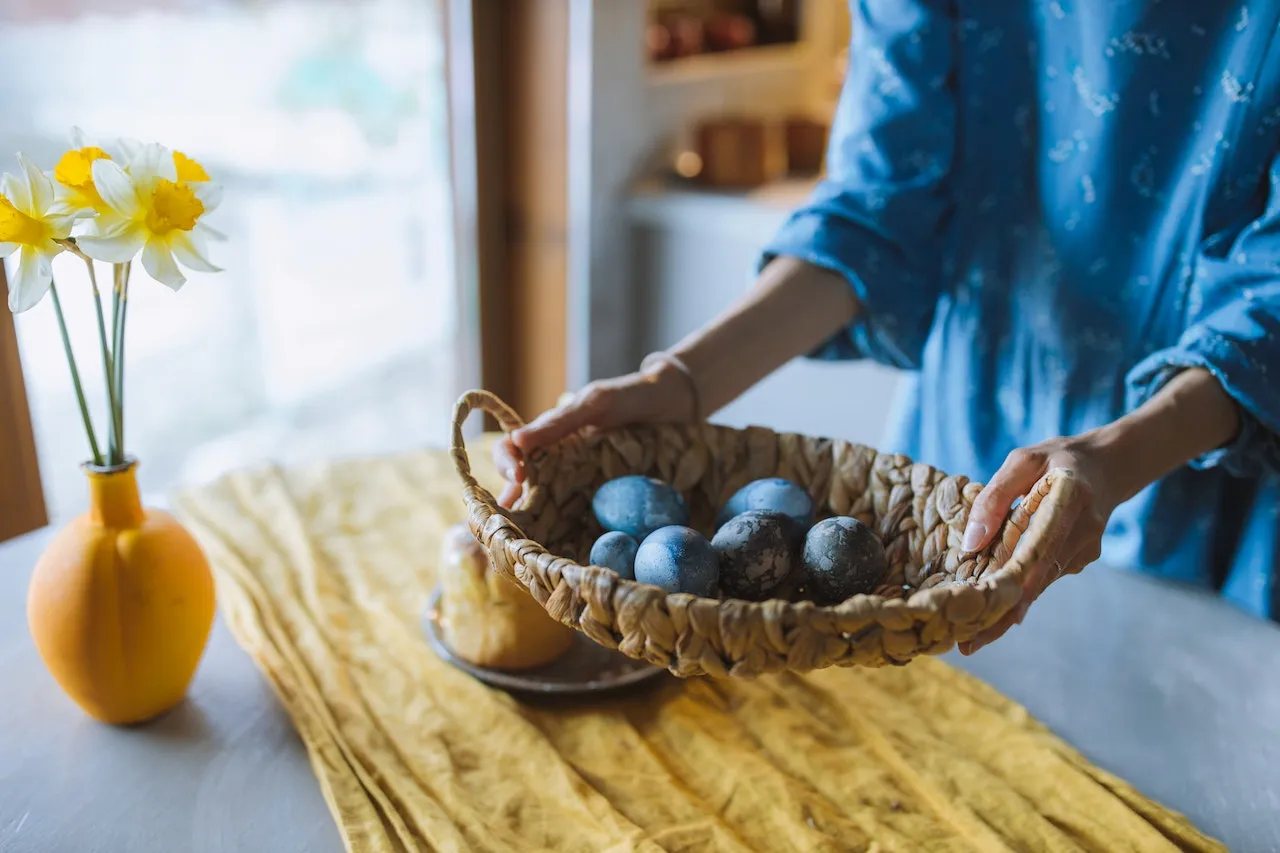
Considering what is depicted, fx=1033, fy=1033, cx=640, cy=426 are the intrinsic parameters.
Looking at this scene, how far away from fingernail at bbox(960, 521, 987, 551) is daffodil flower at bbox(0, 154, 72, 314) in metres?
0.67

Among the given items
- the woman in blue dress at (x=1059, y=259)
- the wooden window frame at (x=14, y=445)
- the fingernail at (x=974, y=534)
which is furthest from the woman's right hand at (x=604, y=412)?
the wooden window frame at (x=14, y=445)

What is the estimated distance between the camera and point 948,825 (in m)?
0.76

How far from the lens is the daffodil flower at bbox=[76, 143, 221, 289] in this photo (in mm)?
729

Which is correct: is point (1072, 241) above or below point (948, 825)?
above

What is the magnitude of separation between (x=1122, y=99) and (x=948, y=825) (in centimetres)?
72

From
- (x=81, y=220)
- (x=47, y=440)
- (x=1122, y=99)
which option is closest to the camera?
(x=81, y=220)

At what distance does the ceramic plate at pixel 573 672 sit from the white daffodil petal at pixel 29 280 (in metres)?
0.43

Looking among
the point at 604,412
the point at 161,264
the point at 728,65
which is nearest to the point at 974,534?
the point at 604,412

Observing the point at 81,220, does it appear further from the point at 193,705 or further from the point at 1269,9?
the point at 1269,9

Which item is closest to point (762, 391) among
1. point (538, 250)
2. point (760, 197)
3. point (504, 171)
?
point (760, 197)

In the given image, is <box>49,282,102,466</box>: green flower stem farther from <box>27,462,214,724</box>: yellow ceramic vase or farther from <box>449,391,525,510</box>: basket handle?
<box>449,391,525,510</box>: basket handle

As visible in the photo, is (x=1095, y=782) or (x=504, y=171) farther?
(x=504, y=171)

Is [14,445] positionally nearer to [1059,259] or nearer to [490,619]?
[490,619]

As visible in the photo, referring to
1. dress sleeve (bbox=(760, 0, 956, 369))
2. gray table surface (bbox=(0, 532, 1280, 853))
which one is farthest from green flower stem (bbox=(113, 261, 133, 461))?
dress sleeve (bbox=(760, 0, 956, 369))
